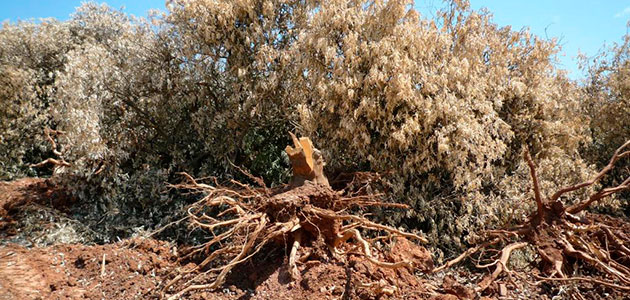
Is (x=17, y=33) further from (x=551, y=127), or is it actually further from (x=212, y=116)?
→ (x=551, y=127)

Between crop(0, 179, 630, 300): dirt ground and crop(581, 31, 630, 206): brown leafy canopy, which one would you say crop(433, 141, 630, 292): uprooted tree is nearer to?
crop(0, 179, 630, 300): dirt ground

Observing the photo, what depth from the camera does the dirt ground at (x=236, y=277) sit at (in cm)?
388

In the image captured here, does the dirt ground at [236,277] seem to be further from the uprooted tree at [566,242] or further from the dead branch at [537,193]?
the dead branch at [537,193]

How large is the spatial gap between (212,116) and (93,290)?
143 inches

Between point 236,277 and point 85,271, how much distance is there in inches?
74.5

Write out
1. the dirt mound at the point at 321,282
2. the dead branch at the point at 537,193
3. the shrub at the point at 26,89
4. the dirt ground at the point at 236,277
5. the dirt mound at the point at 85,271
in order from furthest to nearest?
the shrub at the point at 26,89 < the dead branch at the point at 537,193 < the dirt mound at the point at 85,271 < the dirt ground at the point at 236,277 < the dirt mound at the point at 321,282

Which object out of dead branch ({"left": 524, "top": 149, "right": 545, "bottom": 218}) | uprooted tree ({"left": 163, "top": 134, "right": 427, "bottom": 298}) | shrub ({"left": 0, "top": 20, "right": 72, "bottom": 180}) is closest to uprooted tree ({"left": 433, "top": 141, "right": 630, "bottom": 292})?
dead branch ({"left": 524, "top": 149, "right": 545, "bottom": 218})

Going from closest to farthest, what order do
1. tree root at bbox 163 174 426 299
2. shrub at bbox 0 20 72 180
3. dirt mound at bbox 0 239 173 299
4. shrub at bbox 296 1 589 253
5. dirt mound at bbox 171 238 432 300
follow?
dirt mound at bbox 171 238 432 300
tree root at bbox 163 174 426 299
dirt mound at bbox 0 239 173 299
shrub at bbox 296 1 589 253
shrub at bbox 0 20 72 180

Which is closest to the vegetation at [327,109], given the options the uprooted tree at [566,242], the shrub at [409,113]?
the shrub at [409,113]

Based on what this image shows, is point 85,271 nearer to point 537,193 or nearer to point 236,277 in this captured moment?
point 236,277

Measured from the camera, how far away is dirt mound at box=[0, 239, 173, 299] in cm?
438

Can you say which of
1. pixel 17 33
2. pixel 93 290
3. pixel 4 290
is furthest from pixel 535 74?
pixel 17 33

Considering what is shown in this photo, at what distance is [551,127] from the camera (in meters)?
7.05

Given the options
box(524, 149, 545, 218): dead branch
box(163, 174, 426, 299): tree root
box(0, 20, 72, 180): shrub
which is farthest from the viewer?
box(0, 20, 72, 180): shrub
